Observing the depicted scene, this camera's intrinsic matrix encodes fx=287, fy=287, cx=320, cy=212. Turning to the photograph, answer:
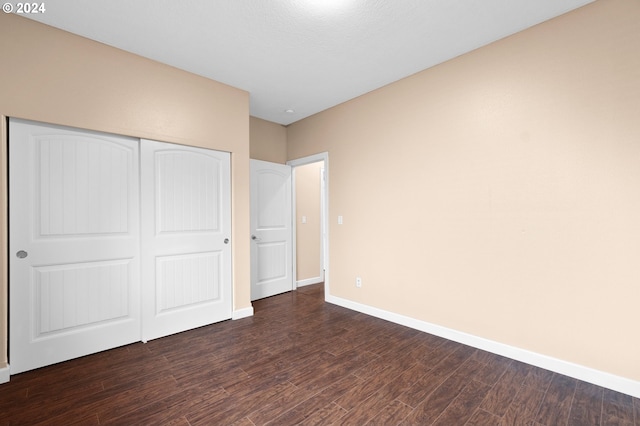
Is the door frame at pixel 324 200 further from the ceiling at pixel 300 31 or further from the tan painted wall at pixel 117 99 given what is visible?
the ceiling at pixel 300 31

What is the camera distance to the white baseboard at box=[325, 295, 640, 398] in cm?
204

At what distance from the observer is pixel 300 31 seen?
246 centimetres

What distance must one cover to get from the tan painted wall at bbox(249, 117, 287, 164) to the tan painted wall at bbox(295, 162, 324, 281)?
451mm

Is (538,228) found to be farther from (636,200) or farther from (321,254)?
(321,254)

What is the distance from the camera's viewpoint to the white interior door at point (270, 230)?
14.3ft

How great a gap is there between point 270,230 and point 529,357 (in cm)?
345

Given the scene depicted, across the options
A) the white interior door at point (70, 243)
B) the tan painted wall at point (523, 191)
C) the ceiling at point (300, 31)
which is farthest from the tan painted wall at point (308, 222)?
the white interior door at point (70, 243)

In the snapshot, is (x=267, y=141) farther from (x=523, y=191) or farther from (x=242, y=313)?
(x=523, y=191)

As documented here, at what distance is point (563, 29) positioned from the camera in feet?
7.40

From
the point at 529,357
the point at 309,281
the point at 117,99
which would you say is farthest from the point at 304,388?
the point at 309,281

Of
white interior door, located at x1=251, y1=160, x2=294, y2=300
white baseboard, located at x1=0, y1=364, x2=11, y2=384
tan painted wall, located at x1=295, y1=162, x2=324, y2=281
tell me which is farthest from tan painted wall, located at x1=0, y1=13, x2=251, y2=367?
tan painted wall, located at x1=295, y1=162, x2=324, y2=281

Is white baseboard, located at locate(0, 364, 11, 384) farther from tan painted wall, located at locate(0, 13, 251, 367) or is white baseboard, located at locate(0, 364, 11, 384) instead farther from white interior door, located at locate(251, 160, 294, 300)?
white interior door, located at locate(251, 160, 294, 300)

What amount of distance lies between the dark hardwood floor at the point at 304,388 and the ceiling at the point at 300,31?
2.83 metres

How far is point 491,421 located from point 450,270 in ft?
4.53
